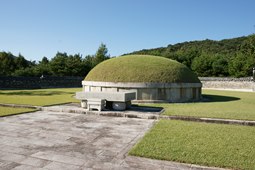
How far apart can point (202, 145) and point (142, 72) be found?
11.3 m

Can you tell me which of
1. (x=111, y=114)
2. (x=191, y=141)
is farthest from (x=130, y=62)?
(x=191, y=141)

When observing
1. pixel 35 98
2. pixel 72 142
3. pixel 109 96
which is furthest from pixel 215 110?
pixel 35 98

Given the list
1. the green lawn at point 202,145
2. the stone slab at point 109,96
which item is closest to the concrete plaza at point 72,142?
the green lawn at point 202,145

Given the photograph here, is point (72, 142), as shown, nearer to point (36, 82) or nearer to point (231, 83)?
point (36, 82)

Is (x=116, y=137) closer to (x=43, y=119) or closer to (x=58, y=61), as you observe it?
(x=43, y=119)

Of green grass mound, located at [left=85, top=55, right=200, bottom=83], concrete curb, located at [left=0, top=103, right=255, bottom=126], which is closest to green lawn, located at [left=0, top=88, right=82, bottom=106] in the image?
concrete curb, located at [left=0, top=103, right=255, bottom=126]

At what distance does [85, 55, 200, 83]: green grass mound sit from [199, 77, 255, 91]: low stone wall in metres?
26.1

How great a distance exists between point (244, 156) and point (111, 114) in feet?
22.3

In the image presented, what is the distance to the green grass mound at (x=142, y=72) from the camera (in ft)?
56.0

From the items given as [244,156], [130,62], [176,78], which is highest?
[130,62]

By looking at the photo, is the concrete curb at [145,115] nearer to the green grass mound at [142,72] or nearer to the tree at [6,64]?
the green grass mound at [142,72]

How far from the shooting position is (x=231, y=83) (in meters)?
42.4

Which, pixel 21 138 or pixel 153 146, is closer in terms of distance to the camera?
pixel 153 146

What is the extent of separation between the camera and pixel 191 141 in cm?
688
